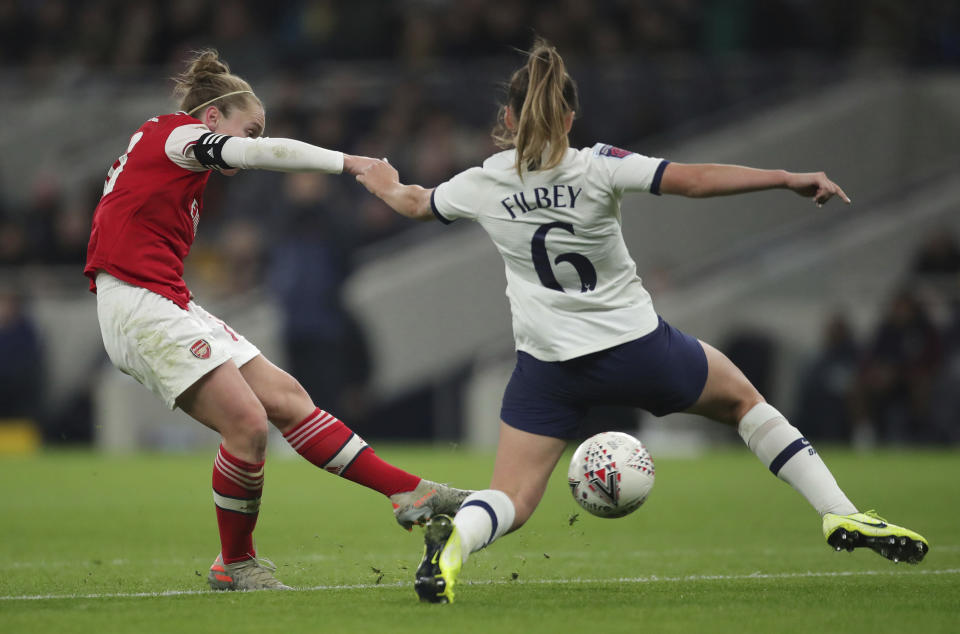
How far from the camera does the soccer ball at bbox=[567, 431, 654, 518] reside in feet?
19.0

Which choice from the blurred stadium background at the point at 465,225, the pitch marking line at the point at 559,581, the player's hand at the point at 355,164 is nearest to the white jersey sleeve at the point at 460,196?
the player's hand at the point at 355,164

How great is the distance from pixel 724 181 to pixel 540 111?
0.74m

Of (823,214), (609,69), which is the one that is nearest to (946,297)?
(823,214)

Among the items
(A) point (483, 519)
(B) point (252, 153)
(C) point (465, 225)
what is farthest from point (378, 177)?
(C) point (465, 225)

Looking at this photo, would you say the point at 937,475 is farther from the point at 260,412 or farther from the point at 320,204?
the point at 260,412

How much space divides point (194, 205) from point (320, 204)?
30.2ft

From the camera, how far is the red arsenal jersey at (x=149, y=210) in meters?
5.86

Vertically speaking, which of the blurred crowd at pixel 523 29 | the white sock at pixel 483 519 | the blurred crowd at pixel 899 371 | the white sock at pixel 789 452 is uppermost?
the blurred crowd at pixel 523 29

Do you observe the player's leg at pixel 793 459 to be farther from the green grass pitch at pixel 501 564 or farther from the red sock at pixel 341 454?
the red sock at pixel 341 454

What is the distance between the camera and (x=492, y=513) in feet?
17.6

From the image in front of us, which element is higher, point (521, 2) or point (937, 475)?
point (521, 2)

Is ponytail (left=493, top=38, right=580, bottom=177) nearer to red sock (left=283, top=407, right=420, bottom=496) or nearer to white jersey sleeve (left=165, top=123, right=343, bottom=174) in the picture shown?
white jersey sleeve (left=165, top=123, right=343, bottom=174)

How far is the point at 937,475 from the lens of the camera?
12102 mm

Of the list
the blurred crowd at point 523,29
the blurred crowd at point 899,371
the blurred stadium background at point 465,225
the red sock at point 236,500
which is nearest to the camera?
the red sock at point 236,500
